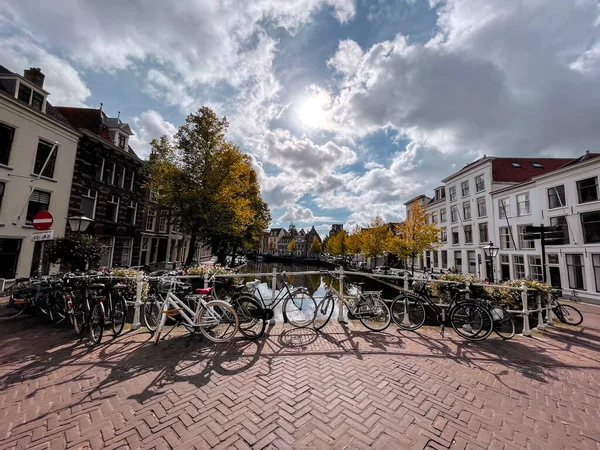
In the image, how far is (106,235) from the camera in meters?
19.2

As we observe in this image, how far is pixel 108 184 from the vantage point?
62.6 feet

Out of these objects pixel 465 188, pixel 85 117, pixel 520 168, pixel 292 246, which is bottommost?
pixel 292 246

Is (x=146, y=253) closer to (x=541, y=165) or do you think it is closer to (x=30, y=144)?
(x=30, y=144)

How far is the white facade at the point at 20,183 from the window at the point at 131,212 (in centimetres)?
657

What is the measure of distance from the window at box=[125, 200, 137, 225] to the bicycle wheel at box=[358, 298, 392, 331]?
2290cm

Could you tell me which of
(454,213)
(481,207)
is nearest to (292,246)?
(454,213)

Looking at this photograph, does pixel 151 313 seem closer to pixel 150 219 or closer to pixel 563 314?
pixel 563 314

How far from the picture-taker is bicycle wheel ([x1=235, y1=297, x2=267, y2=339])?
5.00 metres

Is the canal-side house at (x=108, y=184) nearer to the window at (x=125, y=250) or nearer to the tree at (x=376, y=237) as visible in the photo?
the window at (x=125, y=250)

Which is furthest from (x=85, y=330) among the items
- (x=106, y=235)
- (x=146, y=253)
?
(x=146, y=253)

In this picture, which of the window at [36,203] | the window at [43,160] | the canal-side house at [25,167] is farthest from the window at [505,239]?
the window at [36,203]

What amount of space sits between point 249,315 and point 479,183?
30703 mm

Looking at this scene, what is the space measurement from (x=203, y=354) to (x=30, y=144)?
1758 cm

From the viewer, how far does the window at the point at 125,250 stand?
20734 mm
